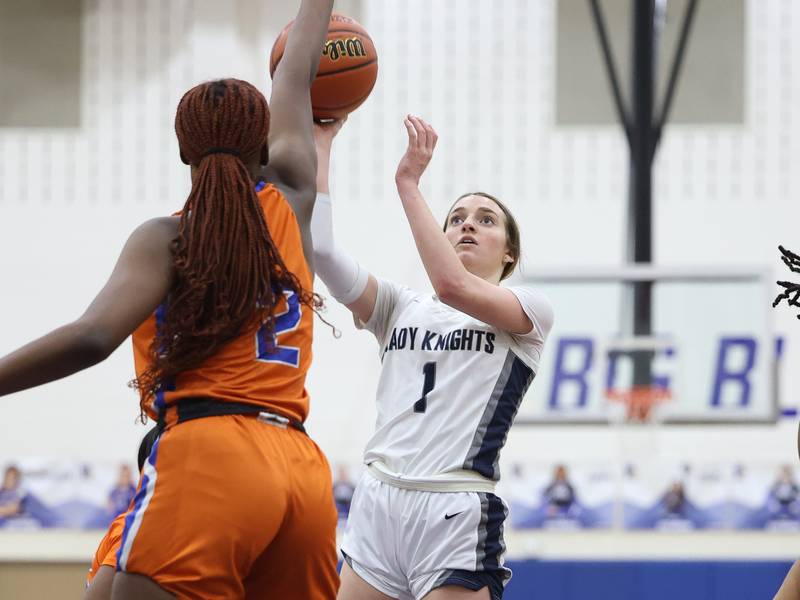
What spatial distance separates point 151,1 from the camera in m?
11.2

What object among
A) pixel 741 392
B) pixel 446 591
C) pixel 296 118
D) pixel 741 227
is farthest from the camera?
pixel 741 227

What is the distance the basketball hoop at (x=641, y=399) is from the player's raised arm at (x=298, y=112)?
7483mm

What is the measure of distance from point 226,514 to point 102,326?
40cm

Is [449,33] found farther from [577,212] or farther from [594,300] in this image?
[594,300]

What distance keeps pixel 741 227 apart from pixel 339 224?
12.1 feet

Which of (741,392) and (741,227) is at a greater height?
(741,227)

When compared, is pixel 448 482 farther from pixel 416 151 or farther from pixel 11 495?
pixel 11 495

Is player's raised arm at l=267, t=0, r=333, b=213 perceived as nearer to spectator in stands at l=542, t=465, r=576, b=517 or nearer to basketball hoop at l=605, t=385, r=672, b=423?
basketball hoop at l=605, t=385, r=672, b=423

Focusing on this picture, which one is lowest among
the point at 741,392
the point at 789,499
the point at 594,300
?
the point at 789,499

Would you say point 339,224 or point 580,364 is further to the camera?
point 339,224

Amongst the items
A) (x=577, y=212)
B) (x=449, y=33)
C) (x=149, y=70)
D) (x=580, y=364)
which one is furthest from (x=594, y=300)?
(x=149, y=70)

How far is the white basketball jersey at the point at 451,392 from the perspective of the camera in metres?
3.22

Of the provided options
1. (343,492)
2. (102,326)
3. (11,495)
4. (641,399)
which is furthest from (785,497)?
(102,326)

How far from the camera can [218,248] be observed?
2.16 m
